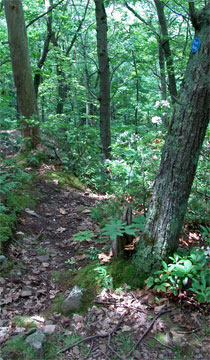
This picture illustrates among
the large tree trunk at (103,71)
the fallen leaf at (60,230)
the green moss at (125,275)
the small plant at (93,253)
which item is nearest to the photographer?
the green moss at (125,275)

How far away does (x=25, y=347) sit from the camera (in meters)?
2.33

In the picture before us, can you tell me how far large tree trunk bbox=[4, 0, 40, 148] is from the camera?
707 centimetres

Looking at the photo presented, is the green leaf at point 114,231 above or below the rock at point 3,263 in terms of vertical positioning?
above

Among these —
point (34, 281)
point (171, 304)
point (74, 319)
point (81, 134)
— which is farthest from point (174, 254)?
point (81, 134)

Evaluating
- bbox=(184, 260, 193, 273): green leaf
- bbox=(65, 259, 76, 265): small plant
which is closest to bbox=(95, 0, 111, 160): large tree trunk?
bbox=(65, 259, 76, 265): small plant

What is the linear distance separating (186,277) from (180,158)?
3.80 ft

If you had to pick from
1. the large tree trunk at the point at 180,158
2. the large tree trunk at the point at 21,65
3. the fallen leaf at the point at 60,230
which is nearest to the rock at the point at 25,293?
the large tree trunk at the point at 180,158

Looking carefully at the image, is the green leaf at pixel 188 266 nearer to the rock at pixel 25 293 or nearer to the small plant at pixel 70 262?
the small plant at pixel 70 262

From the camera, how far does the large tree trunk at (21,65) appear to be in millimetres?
7071

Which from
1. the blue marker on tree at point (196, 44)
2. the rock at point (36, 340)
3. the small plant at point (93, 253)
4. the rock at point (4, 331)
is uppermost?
the blue marker on tree at point (196, 44)

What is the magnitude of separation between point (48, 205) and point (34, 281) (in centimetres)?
237

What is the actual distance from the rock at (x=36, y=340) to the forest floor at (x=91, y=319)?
0.07 meters

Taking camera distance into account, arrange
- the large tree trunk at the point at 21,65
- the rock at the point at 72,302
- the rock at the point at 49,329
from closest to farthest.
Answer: the rock at the point at 49,329, the rock at the point at 72,302, the large tree trunk at the point at 21,65

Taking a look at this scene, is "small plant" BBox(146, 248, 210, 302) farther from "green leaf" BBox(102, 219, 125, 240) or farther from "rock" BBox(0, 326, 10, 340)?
"rock" BBox(0, 326, 10, 340)
